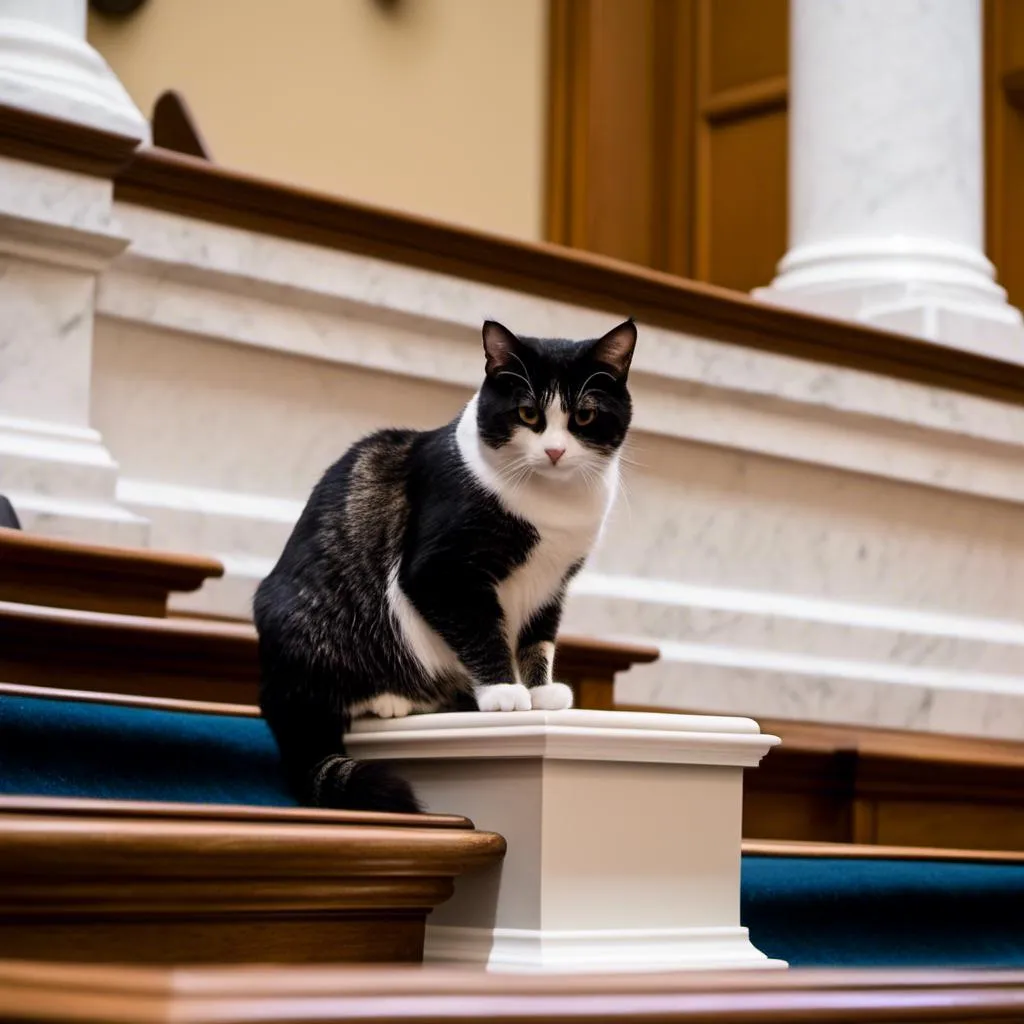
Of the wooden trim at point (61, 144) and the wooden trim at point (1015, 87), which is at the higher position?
the wooden trim at point (1015, 87)

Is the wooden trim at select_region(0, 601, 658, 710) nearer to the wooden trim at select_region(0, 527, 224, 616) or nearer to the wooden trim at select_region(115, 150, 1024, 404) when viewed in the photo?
the wooden trim at select_region(0, 527, 224, 616)

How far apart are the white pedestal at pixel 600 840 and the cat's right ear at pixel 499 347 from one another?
376 mm

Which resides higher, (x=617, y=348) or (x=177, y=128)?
(x=177, y=128)

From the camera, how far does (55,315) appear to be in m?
2.22

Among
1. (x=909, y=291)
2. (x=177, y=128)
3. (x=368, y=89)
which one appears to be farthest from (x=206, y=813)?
(x=368, y=89)

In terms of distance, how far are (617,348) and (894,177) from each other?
187cm

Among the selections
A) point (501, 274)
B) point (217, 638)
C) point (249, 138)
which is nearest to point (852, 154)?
point (501, 274)

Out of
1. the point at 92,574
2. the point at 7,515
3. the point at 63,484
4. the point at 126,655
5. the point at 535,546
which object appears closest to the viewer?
the point at 535,546

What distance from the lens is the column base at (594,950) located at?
130 cm

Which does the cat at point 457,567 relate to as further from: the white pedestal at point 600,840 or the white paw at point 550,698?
the white pedestal at point 600,840

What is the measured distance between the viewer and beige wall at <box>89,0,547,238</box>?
4012 mm

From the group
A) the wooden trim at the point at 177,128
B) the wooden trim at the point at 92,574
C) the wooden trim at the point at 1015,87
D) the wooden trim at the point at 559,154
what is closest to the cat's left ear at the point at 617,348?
the wooden trim at the point at 92,574

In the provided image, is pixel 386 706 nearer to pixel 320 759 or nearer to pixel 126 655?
pixel 320 759

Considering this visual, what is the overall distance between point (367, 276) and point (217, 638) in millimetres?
887
